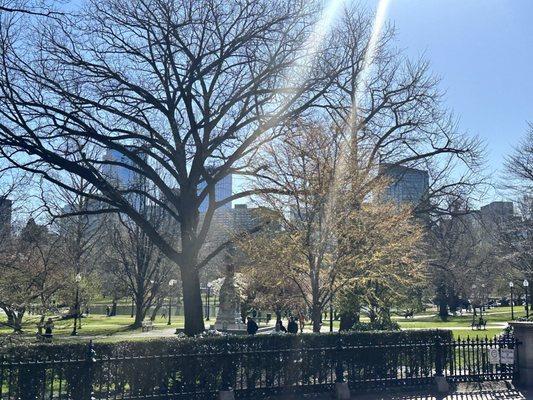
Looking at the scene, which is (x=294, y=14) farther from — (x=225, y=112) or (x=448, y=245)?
(x=448, y=245)

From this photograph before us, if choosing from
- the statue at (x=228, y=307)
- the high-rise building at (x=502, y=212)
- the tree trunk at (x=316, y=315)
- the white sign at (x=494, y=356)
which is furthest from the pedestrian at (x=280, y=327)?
the high-rise building at (x=502, y=212)

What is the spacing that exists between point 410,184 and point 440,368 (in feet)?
55.6

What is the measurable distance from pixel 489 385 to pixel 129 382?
28.3 ft

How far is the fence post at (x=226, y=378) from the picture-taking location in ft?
38.8

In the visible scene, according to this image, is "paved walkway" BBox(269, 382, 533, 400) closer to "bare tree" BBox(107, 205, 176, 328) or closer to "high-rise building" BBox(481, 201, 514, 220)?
"bare tree" BBox(107, 205, 176, 328)

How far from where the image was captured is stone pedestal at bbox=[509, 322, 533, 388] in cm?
1407

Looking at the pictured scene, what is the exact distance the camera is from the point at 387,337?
45.6 ft

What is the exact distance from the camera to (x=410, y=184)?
29734mm

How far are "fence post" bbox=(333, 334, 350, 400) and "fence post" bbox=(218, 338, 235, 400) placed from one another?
243 cm

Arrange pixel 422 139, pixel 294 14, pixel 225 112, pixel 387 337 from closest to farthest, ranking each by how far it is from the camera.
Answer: pixel 387 337 → pixel 294 14 → pixel 225 112 → pixel 422 139

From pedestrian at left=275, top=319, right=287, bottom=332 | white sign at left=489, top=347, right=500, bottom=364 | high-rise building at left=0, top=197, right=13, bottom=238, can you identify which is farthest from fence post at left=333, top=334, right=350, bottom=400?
A: high-rise building at left=0, top=197, right=13, bottom=238

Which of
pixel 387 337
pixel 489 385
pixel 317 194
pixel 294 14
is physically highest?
pixel 294 14

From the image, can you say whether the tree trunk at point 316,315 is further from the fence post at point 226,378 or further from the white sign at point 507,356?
the white sign at point 507,356

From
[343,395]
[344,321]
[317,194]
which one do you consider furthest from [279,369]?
[344,321]
